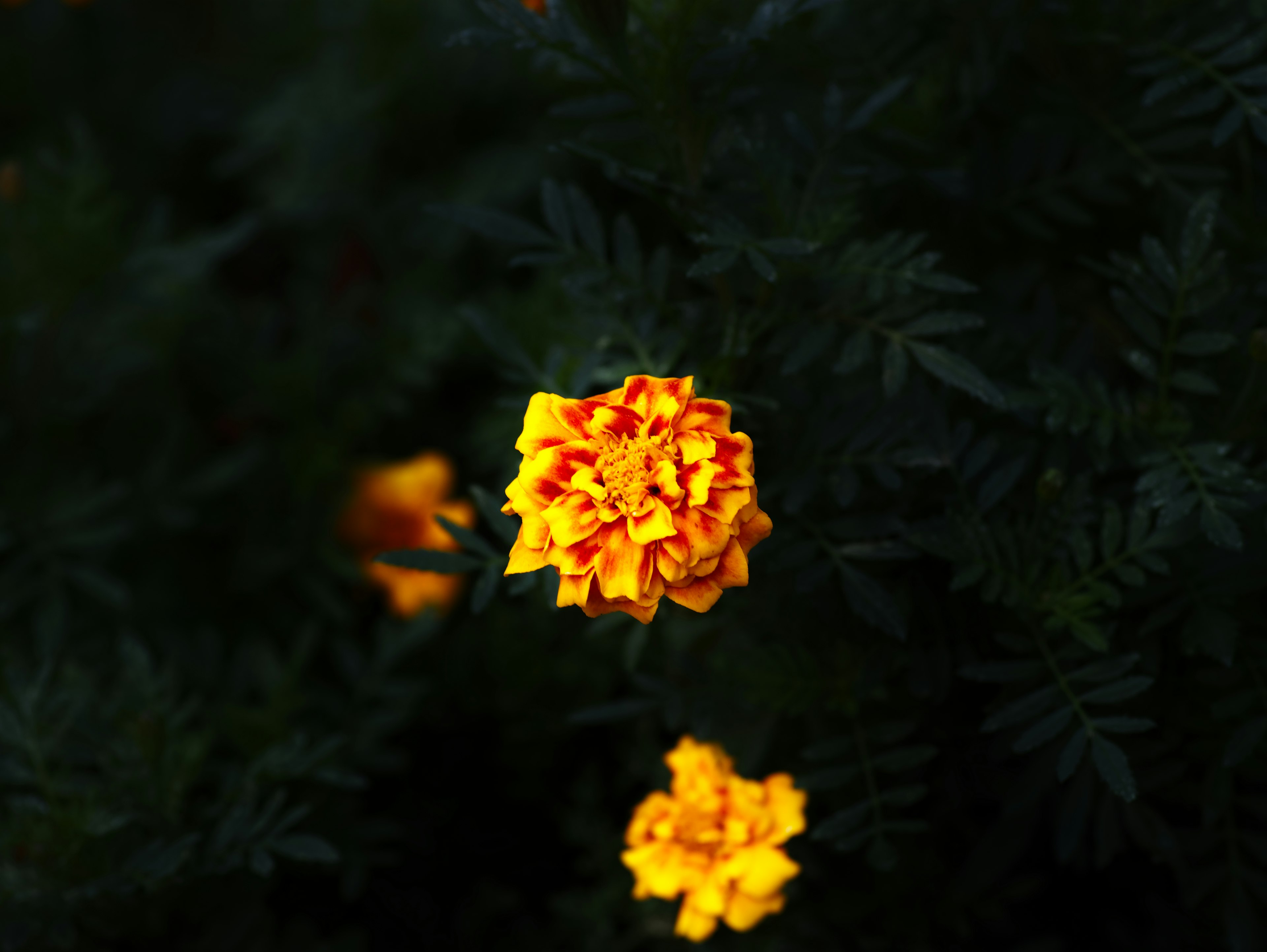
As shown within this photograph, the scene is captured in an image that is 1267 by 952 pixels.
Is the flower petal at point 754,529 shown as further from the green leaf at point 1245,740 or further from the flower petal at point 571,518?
the green leaf at point 1245,740

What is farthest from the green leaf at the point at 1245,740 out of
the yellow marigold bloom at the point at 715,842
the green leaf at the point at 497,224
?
the green leaf at the point at 497,224

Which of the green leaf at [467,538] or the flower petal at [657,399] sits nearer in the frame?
the flower petal at [657,399]

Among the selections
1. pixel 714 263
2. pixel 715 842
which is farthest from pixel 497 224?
pixel 715 842

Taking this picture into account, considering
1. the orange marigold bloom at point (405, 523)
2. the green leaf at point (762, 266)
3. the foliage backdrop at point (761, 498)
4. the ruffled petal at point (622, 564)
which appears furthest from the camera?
the orange marigold bloom at point (405, 523)

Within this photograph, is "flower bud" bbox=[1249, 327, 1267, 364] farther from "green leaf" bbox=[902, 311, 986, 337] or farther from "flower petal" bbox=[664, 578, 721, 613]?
"flower petal" bbox=[664, 578, 721, 613]

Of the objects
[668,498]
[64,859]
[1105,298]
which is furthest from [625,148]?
[64,859]

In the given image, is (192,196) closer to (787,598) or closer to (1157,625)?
(787,598)
